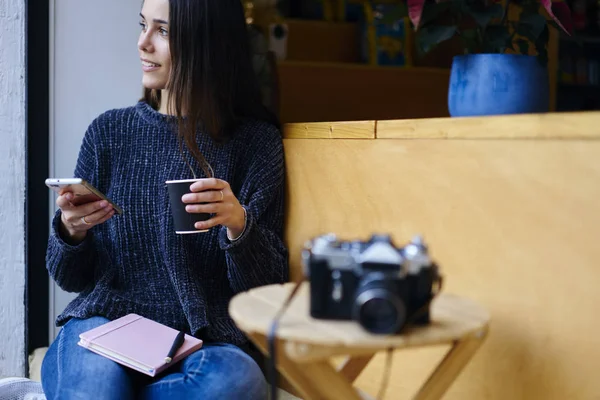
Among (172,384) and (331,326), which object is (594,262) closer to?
(331,326)

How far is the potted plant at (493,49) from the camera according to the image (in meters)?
1.15

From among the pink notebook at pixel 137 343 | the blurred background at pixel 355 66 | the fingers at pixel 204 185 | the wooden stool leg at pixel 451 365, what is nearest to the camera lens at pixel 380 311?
the wooden stool leg at pixel 451 365

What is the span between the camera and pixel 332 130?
1.41m

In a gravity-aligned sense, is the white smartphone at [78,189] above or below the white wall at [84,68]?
below

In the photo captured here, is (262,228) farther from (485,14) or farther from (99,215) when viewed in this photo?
(485,14)

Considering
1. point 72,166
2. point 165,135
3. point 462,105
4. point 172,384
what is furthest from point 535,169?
point 72,166

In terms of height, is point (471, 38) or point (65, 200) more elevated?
point (471, 38)

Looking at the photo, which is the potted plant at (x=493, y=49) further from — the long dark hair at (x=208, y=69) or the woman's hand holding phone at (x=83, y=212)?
the woman's hand holding phone at (x=83, y=212)

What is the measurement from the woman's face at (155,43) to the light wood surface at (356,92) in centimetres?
113

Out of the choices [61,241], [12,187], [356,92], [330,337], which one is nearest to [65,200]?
[61,241]

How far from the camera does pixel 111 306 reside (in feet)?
4.65

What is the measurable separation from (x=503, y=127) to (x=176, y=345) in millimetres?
683

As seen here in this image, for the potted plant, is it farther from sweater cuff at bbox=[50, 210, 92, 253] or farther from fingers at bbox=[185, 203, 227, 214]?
sweater cuff at bbox=[50, 210, 92, 253]

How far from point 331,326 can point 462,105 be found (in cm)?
55
